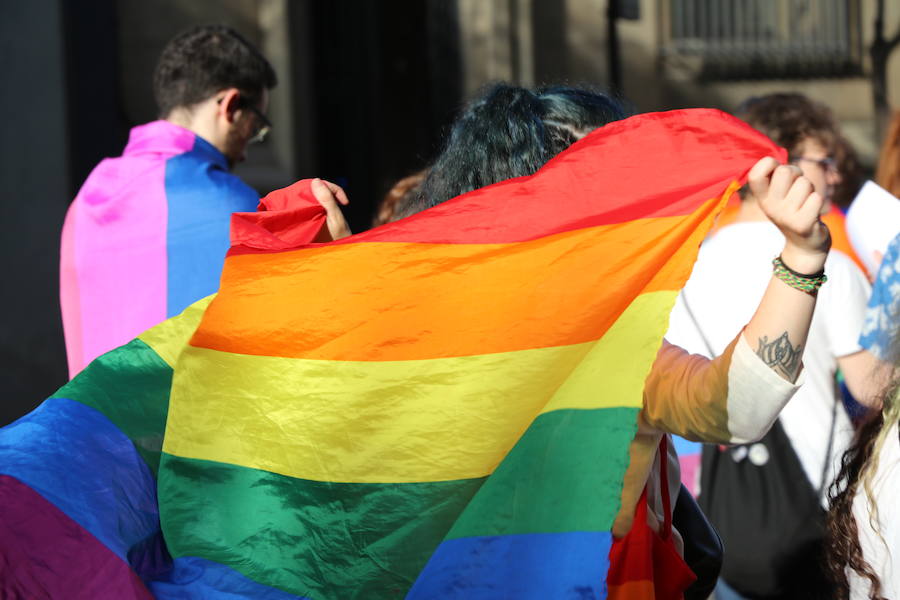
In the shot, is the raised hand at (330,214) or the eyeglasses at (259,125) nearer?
the raised hand at (330,214)

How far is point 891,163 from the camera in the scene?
3.72m

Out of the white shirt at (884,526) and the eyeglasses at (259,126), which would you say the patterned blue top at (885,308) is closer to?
the white shirt at (884,526)

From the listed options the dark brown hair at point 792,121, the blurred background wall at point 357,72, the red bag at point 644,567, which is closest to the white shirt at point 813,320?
the dark brown hair at point 792,121

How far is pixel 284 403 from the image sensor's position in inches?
75.6

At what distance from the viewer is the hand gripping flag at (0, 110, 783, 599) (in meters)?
1.79

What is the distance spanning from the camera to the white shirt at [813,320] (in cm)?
316

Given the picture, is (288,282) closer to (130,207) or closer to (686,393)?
(686,393)

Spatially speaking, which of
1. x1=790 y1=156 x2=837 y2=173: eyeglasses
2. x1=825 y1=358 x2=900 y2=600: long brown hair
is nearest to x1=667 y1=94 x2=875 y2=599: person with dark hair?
x1=790 y1=156 x2=837 y2=173: eyeglasses

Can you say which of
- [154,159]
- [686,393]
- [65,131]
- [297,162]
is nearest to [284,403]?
[686,393]

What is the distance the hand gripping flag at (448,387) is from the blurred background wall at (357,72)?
115 inches

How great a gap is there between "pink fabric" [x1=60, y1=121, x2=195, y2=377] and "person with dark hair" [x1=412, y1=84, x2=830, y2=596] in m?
1.18

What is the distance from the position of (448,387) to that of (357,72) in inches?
230

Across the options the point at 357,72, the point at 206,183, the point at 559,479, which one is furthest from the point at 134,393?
the point at 357,72

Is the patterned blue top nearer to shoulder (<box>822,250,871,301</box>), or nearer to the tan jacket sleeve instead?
shoulder (<box>822,250,871,301</box>)
